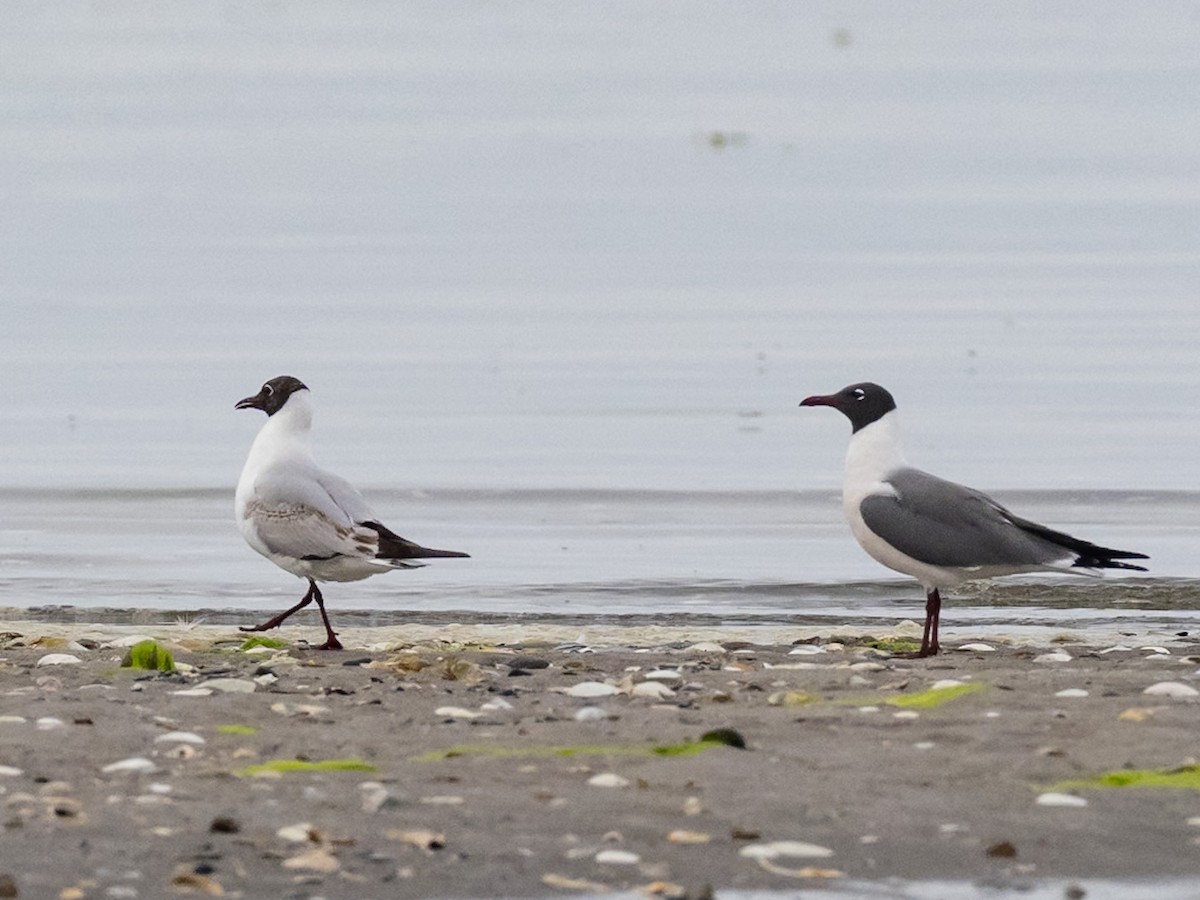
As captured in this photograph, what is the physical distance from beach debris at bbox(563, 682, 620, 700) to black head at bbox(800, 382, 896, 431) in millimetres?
2498

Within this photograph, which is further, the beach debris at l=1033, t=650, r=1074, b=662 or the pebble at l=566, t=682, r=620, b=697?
the beach debris at l=1033, t=650, r=1074, b=662

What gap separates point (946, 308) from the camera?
78.8 feet

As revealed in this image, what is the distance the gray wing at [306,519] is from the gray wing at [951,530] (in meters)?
2.09

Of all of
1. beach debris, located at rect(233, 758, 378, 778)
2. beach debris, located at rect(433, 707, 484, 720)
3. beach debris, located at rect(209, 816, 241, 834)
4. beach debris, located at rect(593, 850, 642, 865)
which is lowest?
beach debris, located at rect(593, 850, 642, 865)

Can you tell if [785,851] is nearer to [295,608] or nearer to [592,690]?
[592,690]

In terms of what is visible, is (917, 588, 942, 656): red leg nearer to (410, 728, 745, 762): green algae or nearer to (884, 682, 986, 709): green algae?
(884, 682, 986, 709): green algae

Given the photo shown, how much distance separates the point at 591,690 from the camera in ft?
26.7

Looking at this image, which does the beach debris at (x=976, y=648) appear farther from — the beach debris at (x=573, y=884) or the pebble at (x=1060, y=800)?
the beach debris at (x=573, y=884)

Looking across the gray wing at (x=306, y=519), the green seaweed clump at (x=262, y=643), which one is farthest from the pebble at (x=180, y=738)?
the gray wing at (x=306, y=519)

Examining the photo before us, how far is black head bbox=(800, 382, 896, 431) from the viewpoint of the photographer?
10.3 m

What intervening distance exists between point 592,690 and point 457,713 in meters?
0.63

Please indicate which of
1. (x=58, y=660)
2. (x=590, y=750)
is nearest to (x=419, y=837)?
(x=590, y=750)

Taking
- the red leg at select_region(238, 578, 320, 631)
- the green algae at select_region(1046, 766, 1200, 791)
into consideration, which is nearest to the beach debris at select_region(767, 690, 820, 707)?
the green algae at select_region(1046, 766, 1200, 791)

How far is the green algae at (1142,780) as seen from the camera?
6602 mm
